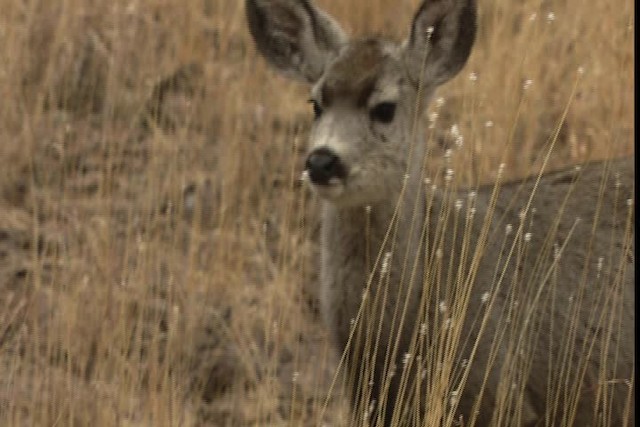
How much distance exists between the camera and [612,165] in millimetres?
6469

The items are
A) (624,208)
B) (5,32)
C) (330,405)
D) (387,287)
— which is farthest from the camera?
(5,32)

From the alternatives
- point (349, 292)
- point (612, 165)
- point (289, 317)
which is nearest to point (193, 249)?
point (289, 317)

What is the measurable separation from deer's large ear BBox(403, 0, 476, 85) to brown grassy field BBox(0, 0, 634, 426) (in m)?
0.25

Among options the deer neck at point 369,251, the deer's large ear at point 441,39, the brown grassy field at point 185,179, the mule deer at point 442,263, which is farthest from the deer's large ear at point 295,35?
the deer neck at point 369,251

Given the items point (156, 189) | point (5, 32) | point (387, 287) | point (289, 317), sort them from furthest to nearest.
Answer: point (5, 32) < point (156, 189) < point (289, 317) < point (387, 287)

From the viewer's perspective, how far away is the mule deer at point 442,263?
5.57 metres

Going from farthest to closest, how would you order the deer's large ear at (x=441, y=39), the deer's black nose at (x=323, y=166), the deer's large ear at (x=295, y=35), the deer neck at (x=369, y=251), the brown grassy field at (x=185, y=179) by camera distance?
the brown grassy field at (x=185, y=179)
the deer's large ear at (x=295, y=35)
the deer's large ear at (x=441, y=39)
the deer neck at (x=369, y=251)
the deer's black nose at (x=323, y=166)

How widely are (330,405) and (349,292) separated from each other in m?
1.24

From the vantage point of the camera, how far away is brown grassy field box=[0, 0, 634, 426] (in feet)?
21.9

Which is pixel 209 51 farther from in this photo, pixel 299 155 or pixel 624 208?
pixel 624 208

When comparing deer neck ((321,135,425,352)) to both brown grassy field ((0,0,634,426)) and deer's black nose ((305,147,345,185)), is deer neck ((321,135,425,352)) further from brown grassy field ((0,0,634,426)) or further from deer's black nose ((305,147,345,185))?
brown grassy field ((0,0,634,426))

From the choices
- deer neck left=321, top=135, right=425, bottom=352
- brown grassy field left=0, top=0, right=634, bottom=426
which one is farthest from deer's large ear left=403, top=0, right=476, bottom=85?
deer neck left=321, top=135, right=425, bottom=352

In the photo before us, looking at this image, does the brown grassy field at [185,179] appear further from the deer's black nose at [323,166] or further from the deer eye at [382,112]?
the deer's black nose at [323,166]

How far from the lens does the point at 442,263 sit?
19.3ft
